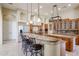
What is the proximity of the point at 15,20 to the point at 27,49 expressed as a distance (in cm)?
86

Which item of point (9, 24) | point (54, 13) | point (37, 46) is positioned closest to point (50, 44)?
point (37, 46)

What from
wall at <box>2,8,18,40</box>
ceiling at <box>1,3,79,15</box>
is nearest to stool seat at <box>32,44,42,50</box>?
wall at <box>2,8,18,40</box>

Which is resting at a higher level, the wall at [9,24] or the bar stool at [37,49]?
the wall at [9,24]

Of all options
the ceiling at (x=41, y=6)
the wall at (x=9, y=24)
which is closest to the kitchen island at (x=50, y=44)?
the wall at (x=9, y=24)

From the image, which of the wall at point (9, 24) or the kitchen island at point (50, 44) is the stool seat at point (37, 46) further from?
the wall at point (9, 24)

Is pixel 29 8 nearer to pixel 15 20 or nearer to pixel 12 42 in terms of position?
pixel 15 20

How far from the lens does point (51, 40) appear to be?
139 inches

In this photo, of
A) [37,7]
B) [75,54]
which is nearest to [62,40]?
[75,54]

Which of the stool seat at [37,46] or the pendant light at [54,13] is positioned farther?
the stool seat at [37,46]

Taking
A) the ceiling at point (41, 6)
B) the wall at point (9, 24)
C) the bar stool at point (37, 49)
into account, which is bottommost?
the bar stool at point (37, 49)

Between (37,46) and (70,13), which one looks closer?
(70,13)

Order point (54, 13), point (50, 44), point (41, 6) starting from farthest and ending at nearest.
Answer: point (50, 44)
point (54, 13)
point (41, 6)

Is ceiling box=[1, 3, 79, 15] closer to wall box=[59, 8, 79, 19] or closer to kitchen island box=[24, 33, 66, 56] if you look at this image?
wall box=[59, 8, 79, 19]

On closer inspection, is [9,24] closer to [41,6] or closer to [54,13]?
[41,6]
